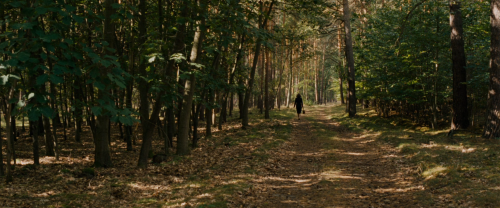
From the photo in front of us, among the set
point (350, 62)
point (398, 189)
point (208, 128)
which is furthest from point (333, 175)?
point (350, 62)

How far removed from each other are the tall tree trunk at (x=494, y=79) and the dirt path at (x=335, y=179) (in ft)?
11.6

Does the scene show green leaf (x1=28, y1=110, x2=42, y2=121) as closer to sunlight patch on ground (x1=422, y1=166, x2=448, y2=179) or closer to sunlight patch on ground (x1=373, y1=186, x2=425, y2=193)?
sunlight patch on ground (x1=373, y1=186, x2=425, y2=193)

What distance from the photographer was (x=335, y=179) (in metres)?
7.89

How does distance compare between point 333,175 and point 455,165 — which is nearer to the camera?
point 455,165

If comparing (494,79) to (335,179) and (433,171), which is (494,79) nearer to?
(433,171)

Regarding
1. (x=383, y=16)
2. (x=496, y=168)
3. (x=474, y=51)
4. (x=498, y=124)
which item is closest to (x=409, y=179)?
(x=496, y=168)

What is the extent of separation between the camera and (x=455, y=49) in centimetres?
1298

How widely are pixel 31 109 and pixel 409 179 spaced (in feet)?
25.4

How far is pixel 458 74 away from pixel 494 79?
103 inches

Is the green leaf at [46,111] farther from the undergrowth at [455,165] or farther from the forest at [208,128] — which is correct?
the undergrowth at [455,165]

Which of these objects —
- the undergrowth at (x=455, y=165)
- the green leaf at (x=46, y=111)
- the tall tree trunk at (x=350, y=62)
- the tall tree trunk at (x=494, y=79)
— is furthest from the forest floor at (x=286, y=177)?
the tall tree trunk at (x=350, y=62)

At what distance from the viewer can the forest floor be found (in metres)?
6.25

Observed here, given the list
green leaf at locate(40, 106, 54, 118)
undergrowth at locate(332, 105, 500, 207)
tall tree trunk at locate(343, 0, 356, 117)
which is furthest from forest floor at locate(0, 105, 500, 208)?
tall tree trunk at locate(343, 0, 356, 117)

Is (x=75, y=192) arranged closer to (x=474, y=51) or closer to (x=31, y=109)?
(x=31, y=109)
